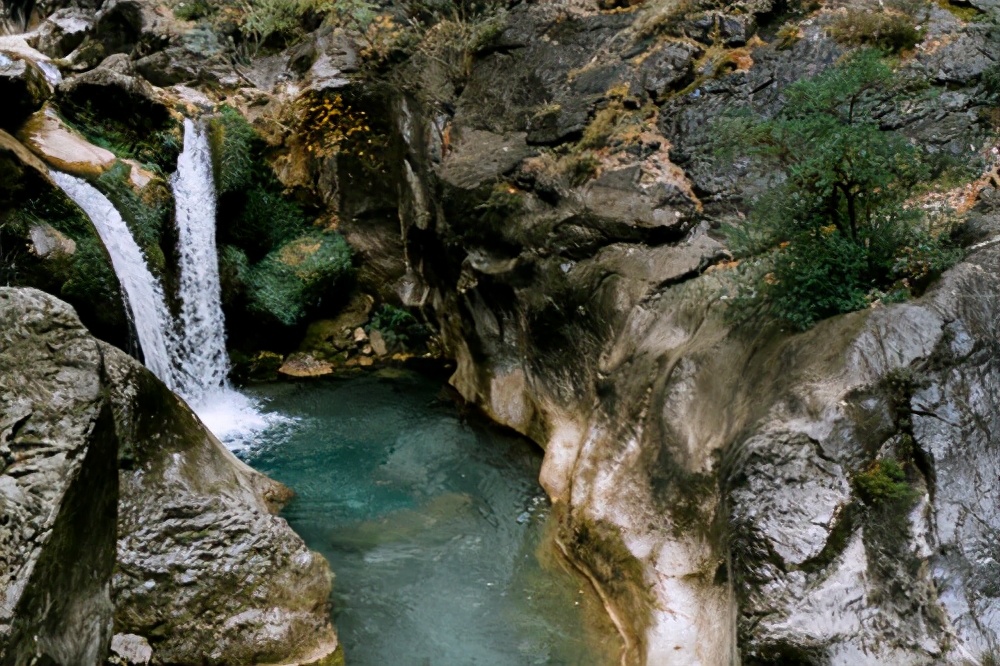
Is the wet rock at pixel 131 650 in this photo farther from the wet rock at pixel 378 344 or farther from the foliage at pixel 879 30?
the foliage at pixel 879 30

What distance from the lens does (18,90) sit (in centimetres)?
1017

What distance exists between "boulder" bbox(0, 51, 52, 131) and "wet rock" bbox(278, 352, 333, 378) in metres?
5.06

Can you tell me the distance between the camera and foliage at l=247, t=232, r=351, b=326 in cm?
1220

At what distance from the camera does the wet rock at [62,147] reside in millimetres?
10289

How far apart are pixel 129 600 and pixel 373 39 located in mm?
10481

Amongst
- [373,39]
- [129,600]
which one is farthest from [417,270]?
[129,600]

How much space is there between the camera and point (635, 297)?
26.2 ft

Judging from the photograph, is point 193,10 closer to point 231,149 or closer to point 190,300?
point 231,149

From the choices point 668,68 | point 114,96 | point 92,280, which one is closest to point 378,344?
point 92,280

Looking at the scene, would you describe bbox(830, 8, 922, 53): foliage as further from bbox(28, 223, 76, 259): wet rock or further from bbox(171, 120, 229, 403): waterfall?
bbox(28, 223, 76, 259): wet rock

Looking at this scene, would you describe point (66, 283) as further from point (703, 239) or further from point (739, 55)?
point (739, 55)

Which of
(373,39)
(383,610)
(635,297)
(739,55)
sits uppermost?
(373,39)

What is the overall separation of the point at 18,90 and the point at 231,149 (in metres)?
3.04

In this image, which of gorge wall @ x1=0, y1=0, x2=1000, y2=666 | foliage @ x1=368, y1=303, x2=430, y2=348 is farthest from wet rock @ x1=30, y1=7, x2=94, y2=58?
foliage @ x1=368, y1=303, x2=430, y2=348
